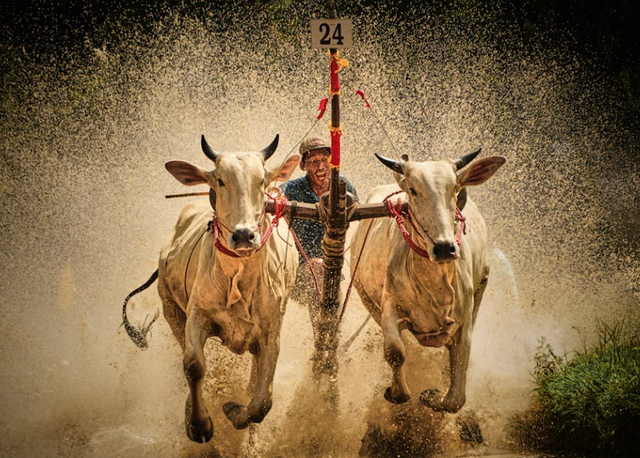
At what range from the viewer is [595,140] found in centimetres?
1040

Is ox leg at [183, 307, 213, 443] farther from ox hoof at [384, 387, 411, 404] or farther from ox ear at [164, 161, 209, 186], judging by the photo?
ox hoof at [384, 387, 411, 404]

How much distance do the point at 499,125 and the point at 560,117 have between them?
107 centimetres

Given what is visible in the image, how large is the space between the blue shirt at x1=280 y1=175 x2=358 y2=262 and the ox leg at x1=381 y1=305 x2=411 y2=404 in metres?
1.62

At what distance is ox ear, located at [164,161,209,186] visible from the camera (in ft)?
14.0

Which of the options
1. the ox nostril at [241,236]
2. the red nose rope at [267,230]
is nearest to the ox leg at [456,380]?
the red nose rope at [267,230]

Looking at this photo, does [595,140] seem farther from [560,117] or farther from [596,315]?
[596,315]

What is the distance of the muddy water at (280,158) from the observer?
589 cm

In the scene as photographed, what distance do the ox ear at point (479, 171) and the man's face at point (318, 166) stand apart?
7.19 feet

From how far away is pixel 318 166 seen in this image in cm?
638

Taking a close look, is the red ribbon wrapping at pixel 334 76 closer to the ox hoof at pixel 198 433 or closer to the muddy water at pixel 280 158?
the ox hoof at pixel 198 433

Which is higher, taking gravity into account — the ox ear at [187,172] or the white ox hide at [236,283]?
the ox ear at [187,172]

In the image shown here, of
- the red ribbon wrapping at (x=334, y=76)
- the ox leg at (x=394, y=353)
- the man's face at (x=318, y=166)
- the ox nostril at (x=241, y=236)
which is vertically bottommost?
the ox leg at (x=394, y=353)

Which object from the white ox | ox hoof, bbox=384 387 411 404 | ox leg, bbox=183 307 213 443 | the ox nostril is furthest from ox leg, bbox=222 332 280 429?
the ox nostril

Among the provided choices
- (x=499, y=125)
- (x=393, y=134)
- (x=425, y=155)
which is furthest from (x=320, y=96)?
(x=499, y=125)
